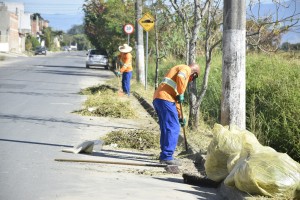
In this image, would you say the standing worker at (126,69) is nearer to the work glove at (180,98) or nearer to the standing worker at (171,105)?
the standing worker at (171,105)

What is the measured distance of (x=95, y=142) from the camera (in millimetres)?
10570

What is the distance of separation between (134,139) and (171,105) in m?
2.12

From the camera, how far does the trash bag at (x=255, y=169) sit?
6805 mm

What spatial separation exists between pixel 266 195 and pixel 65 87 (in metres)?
19.5

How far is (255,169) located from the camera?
6953mm

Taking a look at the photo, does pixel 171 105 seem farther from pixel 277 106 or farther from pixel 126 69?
pixel 126 69

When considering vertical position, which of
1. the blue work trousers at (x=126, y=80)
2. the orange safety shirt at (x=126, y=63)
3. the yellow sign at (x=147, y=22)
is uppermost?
the yellow sign at (x=147, y=22)

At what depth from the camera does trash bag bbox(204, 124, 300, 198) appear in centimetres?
680

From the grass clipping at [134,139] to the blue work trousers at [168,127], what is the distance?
173 centimetres

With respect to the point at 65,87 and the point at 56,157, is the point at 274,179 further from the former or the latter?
the point at 65,87

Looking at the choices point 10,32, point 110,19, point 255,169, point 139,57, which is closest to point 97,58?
point 110,19

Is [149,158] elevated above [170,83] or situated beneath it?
situated beneath

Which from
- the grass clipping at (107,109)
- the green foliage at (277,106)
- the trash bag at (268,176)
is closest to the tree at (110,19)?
the grass clipping at (107,109)

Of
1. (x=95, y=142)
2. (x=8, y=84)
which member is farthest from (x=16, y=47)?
(x=95, y=142)
